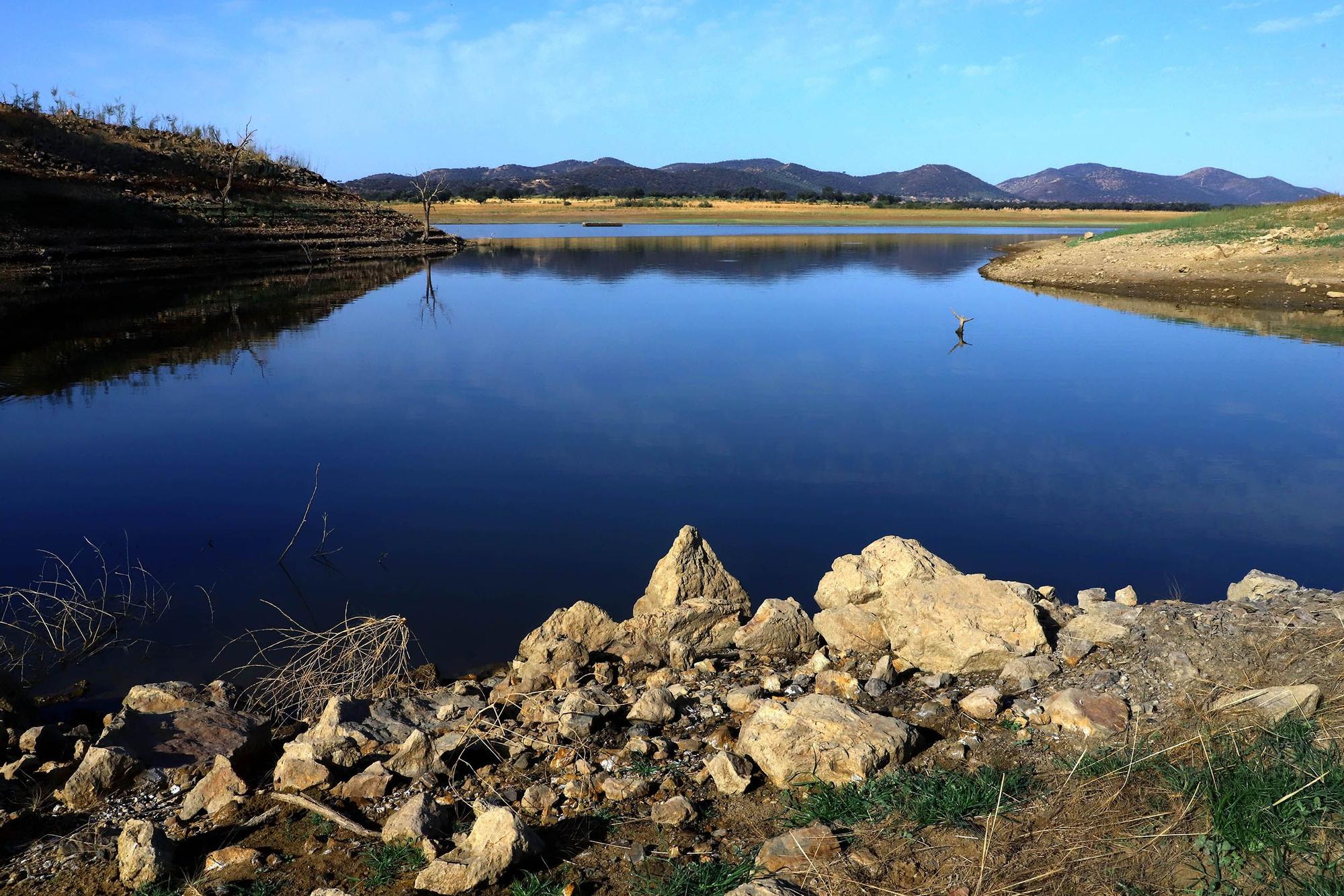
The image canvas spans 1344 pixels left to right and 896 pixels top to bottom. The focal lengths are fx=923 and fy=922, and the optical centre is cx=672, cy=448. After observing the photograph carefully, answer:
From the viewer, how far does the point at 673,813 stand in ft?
12.5

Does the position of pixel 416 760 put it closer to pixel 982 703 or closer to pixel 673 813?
pixel 673 813

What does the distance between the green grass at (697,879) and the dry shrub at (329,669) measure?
259cm

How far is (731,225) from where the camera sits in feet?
226

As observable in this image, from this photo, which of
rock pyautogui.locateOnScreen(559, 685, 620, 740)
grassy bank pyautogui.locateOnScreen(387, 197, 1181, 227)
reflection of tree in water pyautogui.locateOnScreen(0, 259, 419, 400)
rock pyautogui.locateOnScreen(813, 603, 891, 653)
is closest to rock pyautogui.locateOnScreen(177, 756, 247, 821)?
rock pyautogui.locateOnScreen(559, 685, 620, 740)

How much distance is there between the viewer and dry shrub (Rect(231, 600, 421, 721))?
18.1 feet

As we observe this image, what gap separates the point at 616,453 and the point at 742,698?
582 centimetres

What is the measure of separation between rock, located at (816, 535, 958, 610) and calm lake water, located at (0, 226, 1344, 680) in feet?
2.66

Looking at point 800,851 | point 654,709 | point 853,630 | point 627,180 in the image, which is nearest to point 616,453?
point 853,630

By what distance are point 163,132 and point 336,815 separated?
46956mm

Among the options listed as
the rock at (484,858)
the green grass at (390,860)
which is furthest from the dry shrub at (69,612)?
the rock at (484,858)

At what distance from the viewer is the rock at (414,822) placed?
3.75m

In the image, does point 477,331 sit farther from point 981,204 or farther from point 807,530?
point 981,204

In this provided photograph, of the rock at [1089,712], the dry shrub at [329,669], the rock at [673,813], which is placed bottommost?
the dry shrub at [329,669]

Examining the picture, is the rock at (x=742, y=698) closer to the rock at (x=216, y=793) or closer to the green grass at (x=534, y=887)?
the green grass at (x=534, y=887)
